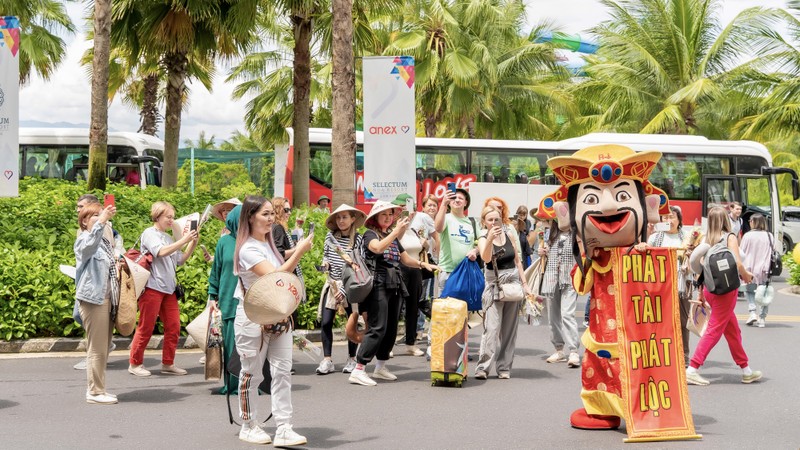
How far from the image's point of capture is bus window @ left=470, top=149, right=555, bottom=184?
24875mm

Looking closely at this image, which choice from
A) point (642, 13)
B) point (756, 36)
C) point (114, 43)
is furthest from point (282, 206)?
point (642, 13)

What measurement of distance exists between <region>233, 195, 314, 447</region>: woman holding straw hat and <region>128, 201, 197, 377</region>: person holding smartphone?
8.09 ft

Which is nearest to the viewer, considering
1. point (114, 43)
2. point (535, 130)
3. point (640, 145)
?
point (114, 43)

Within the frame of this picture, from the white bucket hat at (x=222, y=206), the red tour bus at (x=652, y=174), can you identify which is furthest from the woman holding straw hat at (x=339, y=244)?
the red tour bus at (x=652, y=174)

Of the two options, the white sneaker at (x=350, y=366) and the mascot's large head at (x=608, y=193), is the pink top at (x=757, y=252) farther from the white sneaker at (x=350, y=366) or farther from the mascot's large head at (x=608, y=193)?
the mascot's large head at (x=608, y=193)

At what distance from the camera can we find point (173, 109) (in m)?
20.4

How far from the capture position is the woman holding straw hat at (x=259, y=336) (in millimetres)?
6223

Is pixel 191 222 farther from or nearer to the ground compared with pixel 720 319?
farther from the ground

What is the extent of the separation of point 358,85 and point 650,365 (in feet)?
85.1

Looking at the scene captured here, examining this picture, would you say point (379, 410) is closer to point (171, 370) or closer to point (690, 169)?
point (171, 370)

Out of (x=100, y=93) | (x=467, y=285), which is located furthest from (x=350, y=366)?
(x=100, y=93)

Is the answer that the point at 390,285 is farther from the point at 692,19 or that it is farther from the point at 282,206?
the point at 692,19

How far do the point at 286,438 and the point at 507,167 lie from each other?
1923cm

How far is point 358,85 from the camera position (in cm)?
3186
